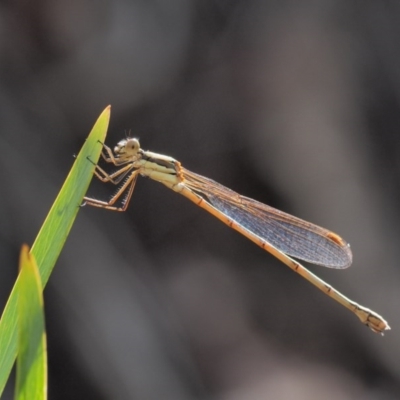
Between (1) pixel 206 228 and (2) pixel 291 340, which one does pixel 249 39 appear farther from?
(2) pixel 291 340

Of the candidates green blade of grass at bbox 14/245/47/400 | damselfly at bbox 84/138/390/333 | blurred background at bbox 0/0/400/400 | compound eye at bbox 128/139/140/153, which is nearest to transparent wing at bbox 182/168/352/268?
damselfly at bbox 84/138/390/333

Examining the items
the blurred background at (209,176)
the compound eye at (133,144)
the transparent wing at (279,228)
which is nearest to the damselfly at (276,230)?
the transparent wing at (279,228)

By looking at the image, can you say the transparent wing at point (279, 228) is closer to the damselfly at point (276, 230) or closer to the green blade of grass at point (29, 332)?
the damselfly at point (276, 230)

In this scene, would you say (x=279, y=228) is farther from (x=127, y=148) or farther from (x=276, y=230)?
(x=127, y=148)

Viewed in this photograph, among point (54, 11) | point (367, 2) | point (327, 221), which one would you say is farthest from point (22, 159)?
point (367, 2)

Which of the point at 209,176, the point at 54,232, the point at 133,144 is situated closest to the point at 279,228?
the point at 133,144

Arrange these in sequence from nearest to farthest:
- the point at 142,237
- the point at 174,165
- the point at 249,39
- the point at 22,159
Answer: the point at 174,165
the point at 22,159
the point at 142,237
the point at 249,39

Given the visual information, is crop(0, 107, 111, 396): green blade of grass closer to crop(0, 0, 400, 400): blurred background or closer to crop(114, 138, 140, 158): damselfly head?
crop(114, 138, 140, 158): damselfly head
